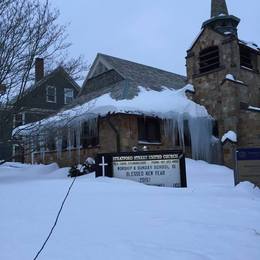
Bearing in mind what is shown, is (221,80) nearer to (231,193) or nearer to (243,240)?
(231,193)

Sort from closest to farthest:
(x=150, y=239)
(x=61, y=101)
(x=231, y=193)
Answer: (x=150, y=239), (x=231, y=193), (x=61, y=101)

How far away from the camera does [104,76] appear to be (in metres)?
26.5

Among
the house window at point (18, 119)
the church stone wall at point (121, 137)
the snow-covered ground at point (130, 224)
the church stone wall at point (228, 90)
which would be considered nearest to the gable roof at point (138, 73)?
the church stone wall at point (228, 90)

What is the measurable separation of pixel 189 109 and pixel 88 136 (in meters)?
5.53

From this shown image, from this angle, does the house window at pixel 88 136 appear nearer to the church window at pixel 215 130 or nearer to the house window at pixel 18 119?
the house window at pixel 18 119

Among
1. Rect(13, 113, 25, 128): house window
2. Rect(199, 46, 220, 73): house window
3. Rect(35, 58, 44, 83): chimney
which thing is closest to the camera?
Rect(35, 58, 44, 83): chimney

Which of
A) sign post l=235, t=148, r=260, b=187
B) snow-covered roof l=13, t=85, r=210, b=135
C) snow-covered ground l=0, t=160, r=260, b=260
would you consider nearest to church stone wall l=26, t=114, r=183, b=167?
snow-covered roof l=13, t=85, r=210, b=135

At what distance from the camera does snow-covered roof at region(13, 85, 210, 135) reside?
1855 cm

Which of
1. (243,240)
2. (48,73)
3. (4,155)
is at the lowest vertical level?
(243,240)

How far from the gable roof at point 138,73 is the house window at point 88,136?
13.1 feet

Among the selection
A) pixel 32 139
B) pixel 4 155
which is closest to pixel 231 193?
pixel 32 139

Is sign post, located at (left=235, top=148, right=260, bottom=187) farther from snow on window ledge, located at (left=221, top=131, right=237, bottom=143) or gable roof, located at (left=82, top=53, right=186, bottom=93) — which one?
gable roof, located at (left=82, top=53, right=186, bottom=93)

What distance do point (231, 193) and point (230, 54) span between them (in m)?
14.8

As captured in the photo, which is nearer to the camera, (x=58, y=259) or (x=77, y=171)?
(x=58, y=259)
